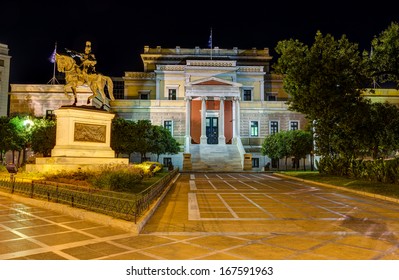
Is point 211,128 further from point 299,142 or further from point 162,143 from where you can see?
point 299,142

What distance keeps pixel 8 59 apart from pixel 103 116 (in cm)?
4292

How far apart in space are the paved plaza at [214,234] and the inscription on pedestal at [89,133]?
21.0 ft

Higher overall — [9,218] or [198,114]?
[198,114]

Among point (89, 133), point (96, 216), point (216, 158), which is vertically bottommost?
point (96, 216)

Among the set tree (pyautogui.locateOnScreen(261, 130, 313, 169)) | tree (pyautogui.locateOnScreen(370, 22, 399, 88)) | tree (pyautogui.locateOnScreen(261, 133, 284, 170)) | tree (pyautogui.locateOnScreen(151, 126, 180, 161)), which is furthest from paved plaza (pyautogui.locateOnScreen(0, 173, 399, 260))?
tree (pyautogui.locateOnScreen(261, 133, 284, 170))

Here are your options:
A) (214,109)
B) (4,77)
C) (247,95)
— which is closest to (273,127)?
(247,95)

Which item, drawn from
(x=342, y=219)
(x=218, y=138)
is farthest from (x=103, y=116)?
(x=218, y=138)

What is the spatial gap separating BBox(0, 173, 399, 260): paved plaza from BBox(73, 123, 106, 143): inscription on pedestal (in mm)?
6388

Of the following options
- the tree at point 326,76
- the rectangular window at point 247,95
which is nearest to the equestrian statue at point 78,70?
the tree at point 326,76

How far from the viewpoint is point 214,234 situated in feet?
25.2

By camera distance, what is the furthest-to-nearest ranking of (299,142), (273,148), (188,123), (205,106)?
(205,106), (188,123), (273,148), (299,142)

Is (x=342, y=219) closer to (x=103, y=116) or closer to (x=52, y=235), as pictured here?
(x=52, y=235)

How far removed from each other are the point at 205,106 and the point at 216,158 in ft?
32.6

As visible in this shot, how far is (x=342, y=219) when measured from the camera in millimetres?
9719
